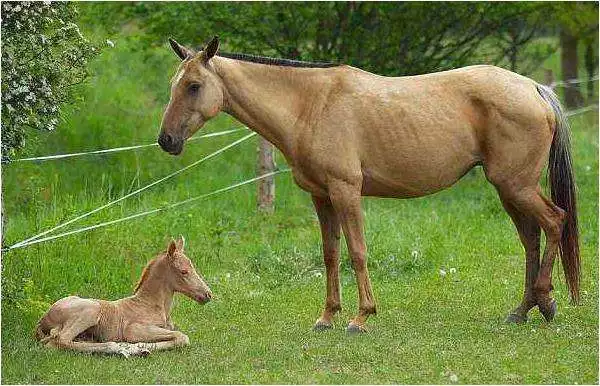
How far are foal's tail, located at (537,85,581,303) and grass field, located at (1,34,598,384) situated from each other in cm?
40

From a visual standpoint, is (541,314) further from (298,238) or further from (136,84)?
(136,84)

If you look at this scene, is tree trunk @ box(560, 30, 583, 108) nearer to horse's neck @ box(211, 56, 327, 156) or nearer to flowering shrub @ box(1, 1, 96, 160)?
horse's neck @ box(211, 56, 327, 156)

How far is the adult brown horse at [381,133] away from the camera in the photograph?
7402 mm

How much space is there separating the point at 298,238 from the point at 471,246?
1.74m

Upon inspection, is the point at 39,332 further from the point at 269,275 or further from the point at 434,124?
the point at 434,124

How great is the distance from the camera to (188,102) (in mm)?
7285

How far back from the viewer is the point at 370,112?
7578mm

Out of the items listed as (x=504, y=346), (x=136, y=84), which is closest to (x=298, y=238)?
(x=504, y=346)

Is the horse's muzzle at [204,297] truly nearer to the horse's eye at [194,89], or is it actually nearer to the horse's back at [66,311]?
the horse's back at [66,311]

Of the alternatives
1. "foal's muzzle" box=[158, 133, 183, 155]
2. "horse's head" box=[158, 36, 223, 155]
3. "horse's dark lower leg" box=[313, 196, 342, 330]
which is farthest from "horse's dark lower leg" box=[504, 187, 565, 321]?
"foal's muzzle" box=[158, 133, 183, 155]

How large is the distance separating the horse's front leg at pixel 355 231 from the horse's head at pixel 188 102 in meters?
1.01

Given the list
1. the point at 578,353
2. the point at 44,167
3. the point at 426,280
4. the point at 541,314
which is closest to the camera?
the point at 578,353

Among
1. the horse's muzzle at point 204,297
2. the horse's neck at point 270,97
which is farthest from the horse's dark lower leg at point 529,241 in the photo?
the horse's muzzle at point 204,297

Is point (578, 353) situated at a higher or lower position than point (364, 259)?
lower
